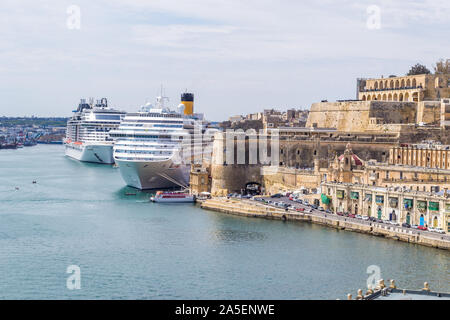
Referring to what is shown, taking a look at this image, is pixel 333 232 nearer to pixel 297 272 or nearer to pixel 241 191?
pixel 297 272

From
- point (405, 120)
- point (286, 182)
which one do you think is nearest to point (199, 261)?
point (286, 182)

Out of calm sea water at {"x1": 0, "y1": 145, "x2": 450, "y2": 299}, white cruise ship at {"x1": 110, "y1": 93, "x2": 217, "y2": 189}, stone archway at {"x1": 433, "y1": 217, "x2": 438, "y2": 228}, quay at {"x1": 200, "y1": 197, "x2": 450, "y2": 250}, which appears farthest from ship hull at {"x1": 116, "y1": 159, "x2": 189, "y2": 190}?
stone archway at {"x1": 433, "y1": 217, "x2": 438, "y2": 228}

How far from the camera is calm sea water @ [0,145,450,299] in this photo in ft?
62.0

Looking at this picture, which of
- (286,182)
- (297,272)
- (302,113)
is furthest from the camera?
→ (302,113)

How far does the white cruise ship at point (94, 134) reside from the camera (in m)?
71.8

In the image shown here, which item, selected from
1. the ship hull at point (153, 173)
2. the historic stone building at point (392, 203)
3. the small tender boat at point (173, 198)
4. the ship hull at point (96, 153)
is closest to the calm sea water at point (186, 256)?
the historic stone building at point (392, 203)

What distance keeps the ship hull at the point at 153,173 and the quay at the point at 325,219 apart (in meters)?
7.01

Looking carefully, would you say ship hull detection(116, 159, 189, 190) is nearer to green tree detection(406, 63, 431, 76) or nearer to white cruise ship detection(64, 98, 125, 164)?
green tree detection(406, 63, 431, 76)

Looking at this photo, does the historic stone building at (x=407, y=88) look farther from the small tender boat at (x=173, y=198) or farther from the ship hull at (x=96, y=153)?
the ship hull at (x=96, y=153)

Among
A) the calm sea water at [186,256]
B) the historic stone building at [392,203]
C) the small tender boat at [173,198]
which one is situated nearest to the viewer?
the calm sea water at [186,256]

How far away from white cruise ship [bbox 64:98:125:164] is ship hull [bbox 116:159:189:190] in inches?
1073

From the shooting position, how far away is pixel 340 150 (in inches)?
1585
